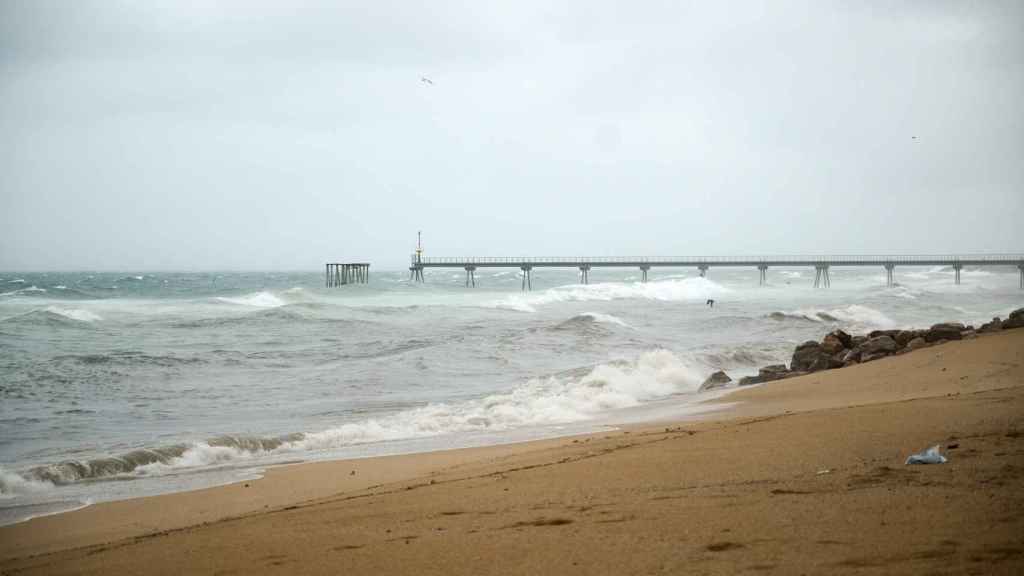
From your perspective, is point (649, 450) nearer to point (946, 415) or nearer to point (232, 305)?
point (946, 415)

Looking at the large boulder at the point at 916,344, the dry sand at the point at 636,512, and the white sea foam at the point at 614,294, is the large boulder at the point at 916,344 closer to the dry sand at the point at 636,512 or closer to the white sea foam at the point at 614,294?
the dry sand at the point at 636,512

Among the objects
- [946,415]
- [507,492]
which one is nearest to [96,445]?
[507,492]

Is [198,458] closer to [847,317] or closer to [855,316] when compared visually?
[847,317]

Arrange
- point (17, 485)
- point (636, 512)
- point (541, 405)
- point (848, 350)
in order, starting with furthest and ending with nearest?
point (848, 350), point (541, 405), point (17, 485), point (636, 512)

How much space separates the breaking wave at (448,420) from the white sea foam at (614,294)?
2538 centimetres

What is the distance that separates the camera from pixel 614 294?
59.8 m

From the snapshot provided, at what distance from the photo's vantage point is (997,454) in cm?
470

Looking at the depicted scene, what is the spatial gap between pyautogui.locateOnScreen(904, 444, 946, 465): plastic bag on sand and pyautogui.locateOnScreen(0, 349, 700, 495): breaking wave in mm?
6879

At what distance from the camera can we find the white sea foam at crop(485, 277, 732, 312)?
4781 cm

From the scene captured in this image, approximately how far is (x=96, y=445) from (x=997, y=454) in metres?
9.68

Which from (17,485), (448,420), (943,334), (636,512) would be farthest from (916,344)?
(17,485)

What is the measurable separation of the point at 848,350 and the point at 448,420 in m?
8.97

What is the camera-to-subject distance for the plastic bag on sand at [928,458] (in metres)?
4.68

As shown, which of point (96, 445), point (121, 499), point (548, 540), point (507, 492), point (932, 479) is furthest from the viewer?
point (96, 445)
